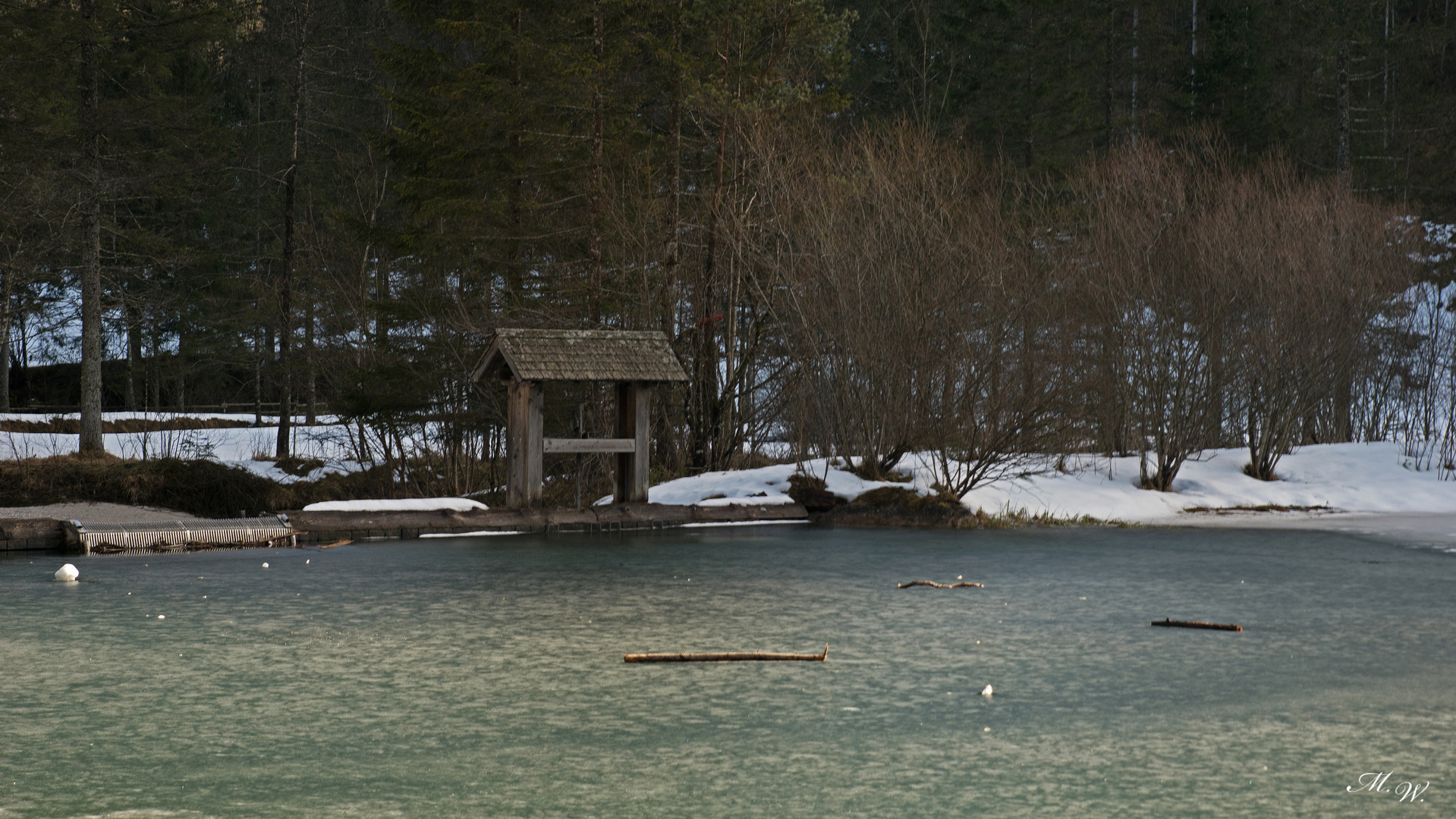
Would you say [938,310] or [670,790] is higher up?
[938,310]

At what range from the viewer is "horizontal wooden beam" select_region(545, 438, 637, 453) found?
659 inches

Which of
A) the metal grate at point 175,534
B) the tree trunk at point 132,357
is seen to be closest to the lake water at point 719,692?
the metal grate at point 175,534

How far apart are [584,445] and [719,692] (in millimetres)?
9857

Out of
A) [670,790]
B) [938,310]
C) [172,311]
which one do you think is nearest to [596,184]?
[938,310]

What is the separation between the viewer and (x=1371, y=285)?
2203 cm

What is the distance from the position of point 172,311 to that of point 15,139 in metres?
11.8

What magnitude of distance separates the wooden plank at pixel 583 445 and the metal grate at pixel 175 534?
11.5 feet

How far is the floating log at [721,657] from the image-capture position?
25.9 feet

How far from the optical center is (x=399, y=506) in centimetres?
1550

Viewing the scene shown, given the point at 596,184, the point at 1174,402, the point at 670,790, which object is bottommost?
the point at 670,790

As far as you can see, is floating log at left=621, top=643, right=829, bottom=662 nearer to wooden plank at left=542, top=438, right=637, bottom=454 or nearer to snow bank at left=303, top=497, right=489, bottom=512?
snow bank at left=303, top=497, right=489, bottom=512

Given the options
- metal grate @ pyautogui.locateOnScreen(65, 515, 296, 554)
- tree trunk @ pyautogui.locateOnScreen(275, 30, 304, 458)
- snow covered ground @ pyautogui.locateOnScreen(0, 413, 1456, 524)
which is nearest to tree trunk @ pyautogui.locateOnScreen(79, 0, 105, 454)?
snow covered ground @ pyautogui.locateOnScreen(0, 413, 1456, 524)

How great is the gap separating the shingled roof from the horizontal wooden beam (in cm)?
79

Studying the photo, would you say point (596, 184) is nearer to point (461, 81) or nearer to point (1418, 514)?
point (461, 81)
